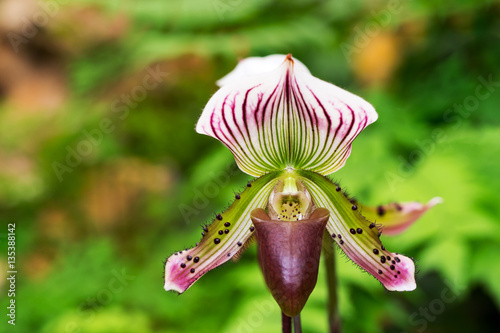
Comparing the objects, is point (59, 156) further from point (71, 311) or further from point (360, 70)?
point (360, 70)

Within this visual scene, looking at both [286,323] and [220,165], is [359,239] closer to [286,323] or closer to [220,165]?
[286,323]
